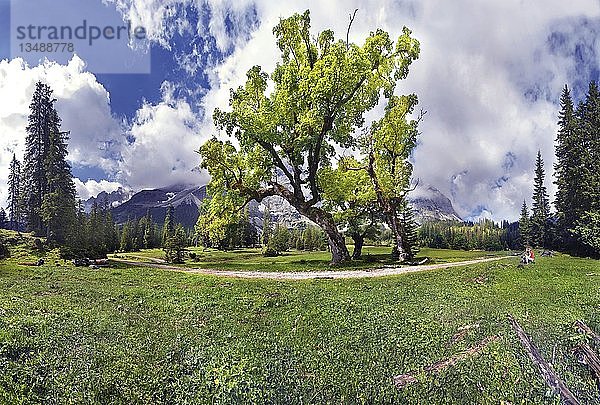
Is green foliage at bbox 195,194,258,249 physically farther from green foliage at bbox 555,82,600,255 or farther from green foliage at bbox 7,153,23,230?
green foliage at bbox 555,82,600,255

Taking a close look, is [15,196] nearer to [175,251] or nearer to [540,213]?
[175,251]

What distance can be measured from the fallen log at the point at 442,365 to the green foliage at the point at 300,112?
635 inches

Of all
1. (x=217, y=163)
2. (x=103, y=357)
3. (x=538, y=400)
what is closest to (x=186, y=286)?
(x=103, y=357)

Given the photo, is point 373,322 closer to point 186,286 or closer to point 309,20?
point 186,286

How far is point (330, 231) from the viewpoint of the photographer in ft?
86.2

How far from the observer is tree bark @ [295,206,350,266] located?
26000mm

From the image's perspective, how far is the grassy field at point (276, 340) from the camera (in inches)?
291

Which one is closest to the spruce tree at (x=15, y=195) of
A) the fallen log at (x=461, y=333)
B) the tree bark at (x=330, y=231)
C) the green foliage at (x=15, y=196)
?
the green foliage at (x=15, y=196)

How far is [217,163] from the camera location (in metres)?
25.3

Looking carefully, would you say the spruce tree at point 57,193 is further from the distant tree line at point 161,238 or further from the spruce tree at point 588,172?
the spruce tree at point 588,172

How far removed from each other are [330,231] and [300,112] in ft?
25.7

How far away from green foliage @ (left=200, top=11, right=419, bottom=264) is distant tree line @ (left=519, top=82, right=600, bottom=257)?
3067cm

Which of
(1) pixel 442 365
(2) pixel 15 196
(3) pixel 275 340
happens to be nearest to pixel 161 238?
(2) pixel 15 196

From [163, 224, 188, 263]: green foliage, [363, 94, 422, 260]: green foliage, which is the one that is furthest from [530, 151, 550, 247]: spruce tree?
[163, 224, 188, 263]: green foliage
